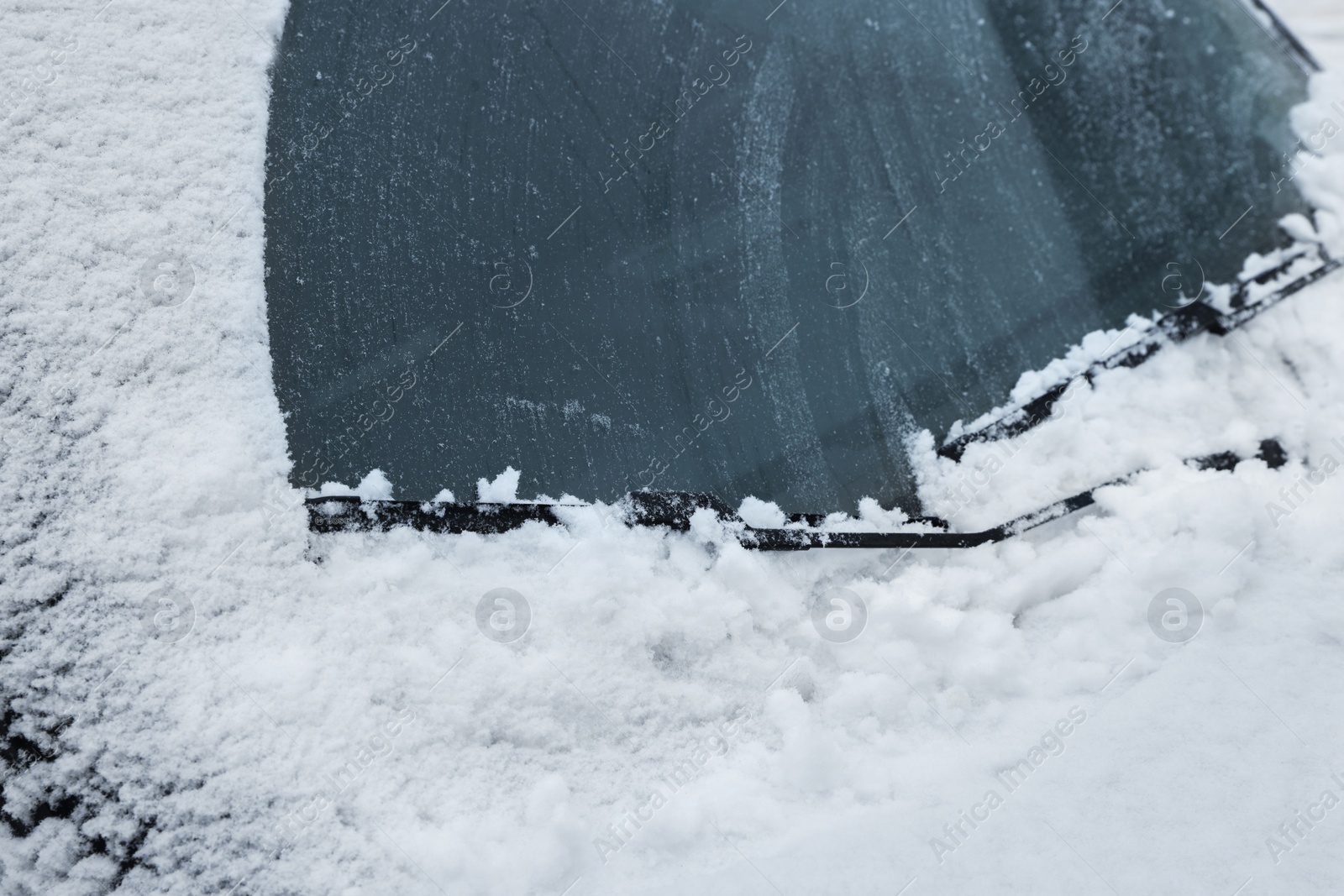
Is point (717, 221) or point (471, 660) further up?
point (717, 221)

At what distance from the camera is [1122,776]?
1.70 metres

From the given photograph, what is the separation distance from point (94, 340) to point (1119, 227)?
7.66 feet

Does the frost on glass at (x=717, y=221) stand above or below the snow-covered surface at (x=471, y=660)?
above

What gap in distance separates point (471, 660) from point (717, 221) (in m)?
1.08

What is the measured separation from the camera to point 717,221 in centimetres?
198

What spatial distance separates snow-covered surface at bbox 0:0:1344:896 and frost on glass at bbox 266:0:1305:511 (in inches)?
5.7

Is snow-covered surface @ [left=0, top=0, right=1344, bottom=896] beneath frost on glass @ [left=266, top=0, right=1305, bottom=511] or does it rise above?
beneath

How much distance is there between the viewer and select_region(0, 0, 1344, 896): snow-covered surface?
5.04ft

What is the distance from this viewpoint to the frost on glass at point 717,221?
5.89ft

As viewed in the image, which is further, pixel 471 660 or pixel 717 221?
pixel 717 221

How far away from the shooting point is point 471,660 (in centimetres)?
163

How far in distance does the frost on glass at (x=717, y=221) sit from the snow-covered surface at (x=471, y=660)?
0.47 ft

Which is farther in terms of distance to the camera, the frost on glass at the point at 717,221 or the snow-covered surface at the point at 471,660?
the frost on glass at the point at 717,221

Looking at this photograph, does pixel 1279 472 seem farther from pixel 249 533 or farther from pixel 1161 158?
pixel 249 533
